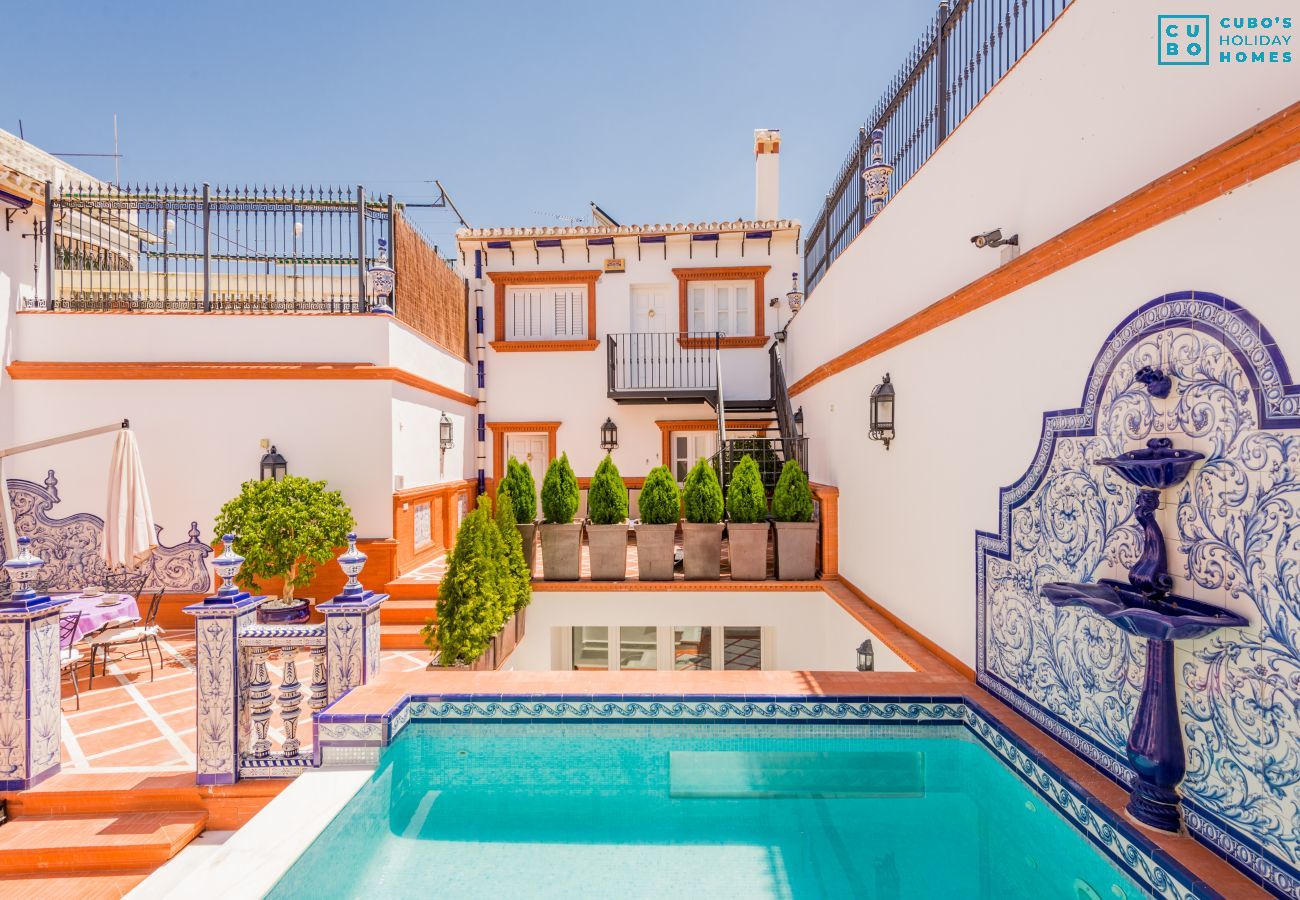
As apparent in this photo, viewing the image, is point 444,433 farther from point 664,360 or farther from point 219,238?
point 664,360

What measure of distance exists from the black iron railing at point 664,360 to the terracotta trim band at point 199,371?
4816 mm

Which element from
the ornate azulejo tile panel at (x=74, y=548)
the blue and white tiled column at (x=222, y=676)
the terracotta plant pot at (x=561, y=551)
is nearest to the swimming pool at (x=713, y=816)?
the blue and white tiled column at (x=222, y=676)

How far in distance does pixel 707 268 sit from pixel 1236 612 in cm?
1038

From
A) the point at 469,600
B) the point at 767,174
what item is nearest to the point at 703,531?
the point at 469,600

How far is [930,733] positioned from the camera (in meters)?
3.80

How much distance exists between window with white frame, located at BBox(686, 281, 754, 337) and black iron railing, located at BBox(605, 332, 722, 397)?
33 cm

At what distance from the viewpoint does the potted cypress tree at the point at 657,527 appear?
6.95 meters

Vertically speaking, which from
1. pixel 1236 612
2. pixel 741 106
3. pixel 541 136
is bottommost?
pixel 1236 612

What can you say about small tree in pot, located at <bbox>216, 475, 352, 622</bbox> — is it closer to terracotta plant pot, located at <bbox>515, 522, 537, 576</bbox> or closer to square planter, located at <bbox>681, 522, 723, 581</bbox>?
terracotta plant pot, located at <bbox>515, 522, 537, 576</bbox>

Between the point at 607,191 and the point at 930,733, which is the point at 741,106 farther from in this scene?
the point at 930,733

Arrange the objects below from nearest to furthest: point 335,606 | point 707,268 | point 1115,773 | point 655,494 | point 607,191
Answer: point 1115,773 < point 335,606 < point 655,494 < point 707,268 < point 607,191

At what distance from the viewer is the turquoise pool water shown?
2.81 metres

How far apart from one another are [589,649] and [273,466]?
4983 millimetres

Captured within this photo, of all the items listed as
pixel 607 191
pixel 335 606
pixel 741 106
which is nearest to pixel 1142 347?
pixel 335 606
